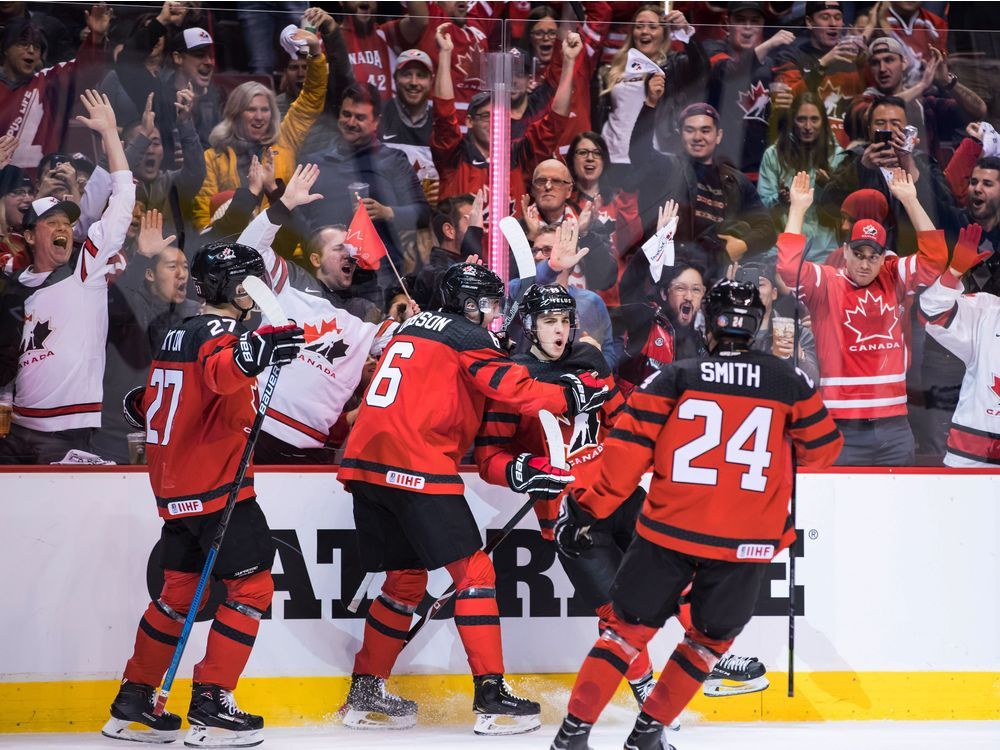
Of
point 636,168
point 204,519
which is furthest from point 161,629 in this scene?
point 636,168

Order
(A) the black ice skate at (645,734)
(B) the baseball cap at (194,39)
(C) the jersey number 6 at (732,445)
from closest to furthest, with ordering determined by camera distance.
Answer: (C) the jersey number 6 at (732,445)
(A) the black ice skate at (645,734)
(B) the baseball cap at (194,39)

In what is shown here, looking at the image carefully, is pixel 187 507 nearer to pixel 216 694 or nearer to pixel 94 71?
pixel 216 694

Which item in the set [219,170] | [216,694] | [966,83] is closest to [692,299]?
[966,83]

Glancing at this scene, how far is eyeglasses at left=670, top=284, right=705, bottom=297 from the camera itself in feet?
14.4

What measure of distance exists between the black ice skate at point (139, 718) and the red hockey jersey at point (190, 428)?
0.60 m

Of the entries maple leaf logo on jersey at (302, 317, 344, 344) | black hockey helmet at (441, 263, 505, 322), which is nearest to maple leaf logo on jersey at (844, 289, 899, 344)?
black hockey helmet at (441, 263, 505, 322)

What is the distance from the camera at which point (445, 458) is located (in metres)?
3.81

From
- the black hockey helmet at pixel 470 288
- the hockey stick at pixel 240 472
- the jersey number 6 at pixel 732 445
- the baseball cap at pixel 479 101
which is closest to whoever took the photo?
the jersey number 6 at pixel 732 445

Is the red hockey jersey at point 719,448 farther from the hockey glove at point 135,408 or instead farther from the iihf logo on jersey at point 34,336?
the iihf logo on jersey at point 34,336

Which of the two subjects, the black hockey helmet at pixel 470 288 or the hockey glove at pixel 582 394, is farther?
the black hockey helmet at pixel 470 288

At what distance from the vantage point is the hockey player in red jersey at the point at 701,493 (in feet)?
10.1

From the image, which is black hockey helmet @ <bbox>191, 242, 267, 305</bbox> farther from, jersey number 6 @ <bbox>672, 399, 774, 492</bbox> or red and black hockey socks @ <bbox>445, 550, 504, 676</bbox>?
jersey number 6 @ <bbox>672, 399, 774, 492</bbox>

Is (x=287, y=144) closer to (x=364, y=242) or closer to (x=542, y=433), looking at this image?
(x=364, y=242)

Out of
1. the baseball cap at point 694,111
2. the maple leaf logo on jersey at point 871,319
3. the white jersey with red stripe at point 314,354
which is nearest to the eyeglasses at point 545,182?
→ the baseball cap at point 694,111
